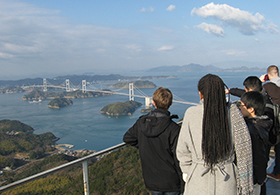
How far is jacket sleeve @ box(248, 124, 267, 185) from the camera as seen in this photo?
0.73 meters

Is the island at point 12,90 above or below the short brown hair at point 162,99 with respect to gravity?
below

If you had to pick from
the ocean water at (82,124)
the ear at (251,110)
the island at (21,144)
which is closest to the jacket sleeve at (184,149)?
the ear at (251,110)

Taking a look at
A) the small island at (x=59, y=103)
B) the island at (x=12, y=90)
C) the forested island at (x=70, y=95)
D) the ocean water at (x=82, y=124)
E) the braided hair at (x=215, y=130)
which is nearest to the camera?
the braided hair at (x=215, y=130)

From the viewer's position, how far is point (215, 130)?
2.01 ft

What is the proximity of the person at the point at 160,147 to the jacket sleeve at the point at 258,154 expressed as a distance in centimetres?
26

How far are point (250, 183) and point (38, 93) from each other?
49946 mm

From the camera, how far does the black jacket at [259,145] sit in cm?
73

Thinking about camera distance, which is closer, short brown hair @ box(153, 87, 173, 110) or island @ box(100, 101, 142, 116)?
short brown hair @ box(153, 87, 173, 110)

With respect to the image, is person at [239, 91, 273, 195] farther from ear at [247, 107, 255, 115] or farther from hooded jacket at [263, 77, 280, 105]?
hooded jacket at [263, 77, 280, 105]

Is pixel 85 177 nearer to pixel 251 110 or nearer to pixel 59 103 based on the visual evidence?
pixel 251 110

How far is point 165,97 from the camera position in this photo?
2.68 feet

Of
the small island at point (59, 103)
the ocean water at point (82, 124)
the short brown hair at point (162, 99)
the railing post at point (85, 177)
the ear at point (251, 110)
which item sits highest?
the short brown hair at point (162, 99)

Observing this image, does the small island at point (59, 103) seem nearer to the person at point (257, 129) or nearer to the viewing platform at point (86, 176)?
the viewing platform at point (86, 176)

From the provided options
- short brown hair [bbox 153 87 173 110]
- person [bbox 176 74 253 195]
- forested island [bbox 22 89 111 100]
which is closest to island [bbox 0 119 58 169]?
forested island [bbox 22 89 111 100]
